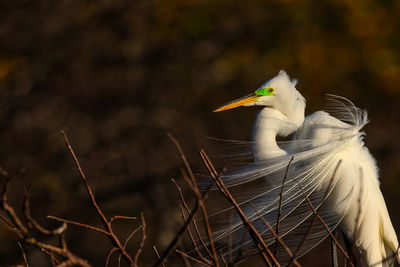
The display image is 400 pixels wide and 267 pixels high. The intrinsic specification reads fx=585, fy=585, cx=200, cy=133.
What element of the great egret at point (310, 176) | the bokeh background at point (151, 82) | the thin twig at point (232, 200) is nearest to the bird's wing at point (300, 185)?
the great egret at point (310, 176)

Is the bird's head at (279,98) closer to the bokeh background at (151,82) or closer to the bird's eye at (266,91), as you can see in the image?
the bird's eye at (266,91)

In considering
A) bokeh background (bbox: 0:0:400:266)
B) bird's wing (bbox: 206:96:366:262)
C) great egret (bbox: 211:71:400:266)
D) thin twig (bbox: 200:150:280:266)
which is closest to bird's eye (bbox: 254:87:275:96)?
great egret (bbox: 211:71:400:266)

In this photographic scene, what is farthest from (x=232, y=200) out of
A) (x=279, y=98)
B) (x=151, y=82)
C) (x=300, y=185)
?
(x=151, y=82)

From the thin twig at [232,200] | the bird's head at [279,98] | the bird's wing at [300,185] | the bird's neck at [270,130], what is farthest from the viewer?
the bird's head at [279,98]

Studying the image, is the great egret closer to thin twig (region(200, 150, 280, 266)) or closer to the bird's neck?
the bird's neck

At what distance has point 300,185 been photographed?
88.0 inches

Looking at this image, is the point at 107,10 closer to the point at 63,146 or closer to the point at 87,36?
the point at 87,36

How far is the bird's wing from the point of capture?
6.98ft

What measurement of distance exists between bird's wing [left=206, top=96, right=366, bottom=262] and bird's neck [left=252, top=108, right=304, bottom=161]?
0.04 metres

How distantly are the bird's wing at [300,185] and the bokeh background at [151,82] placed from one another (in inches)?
119

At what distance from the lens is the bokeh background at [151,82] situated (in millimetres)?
6160

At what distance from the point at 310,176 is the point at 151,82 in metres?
5.23

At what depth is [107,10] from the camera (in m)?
8.17

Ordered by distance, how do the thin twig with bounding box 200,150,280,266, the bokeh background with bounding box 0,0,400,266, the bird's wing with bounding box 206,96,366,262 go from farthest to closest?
1. the bokeh background with bounding box 0,0,400,266
2. the bird's wing with bounding box 206,96,366,262
3. the thin twig with bounding box 200,150,280,266
